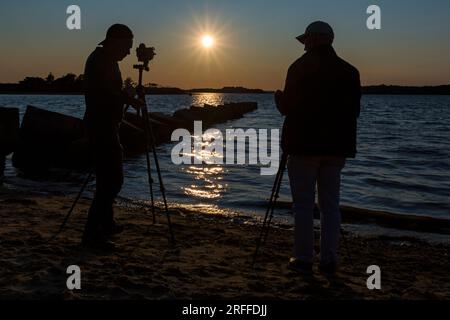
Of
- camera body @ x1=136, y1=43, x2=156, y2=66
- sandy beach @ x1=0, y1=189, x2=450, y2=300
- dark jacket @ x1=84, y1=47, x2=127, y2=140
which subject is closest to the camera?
sandy beach @ x1=0, y1=189, x2=450, y2=300

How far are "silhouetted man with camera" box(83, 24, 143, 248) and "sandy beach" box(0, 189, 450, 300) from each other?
22.5 inches

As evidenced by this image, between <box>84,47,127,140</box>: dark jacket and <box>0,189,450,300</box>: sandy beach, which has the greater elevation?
<box>84,47,127,140</box>: dark jacket

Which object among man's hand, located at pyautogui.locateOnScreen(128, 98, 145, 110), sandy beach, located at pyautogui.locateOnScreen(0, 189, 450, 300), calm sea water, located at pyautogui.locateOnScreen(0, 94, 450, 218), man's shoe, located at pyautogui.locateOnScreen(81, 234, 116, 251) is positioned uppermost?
man's hand, located at pyautogui.locateOnScreen(128, 98, 145, 110)

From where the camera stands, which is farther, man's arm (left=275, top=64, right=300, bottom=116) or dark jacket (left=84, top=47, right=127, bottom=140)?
dark jacket (left=84, top=47, right=127, bottom=140)

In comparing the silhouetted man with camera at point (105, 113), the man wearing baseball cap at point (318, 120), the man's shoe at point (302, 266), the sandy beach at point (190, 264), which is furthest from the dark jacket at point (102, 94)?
the man's shoe at point (302, 266)

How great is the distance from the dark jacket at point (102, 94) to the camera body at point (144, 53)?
2.83 ft

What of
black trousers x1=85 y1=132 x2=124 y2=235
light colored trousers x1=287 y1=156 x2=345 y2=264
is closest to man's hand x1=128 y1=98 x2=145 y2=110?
black trousers x1=85 y1=132 x2=124 y2=235

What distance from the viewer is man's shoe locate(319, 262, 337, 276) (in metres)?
5.60

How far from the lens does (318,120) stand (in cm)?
529

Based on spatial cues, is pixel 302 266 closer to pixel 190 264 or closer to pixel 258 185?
pixel 190 264

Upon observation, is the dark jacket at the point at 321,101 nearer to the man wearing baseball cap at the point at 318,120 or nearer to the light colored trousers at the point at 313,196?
the man wearing baseball cap at the point at 318,120

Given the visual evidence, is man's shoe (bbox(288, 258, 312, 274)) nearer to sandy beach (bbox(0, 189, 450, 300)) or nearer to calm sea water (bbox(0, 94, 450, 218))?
sandy beach (bbox(0, 189, 450, 300))

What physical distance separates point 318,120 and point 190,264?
214 cm
